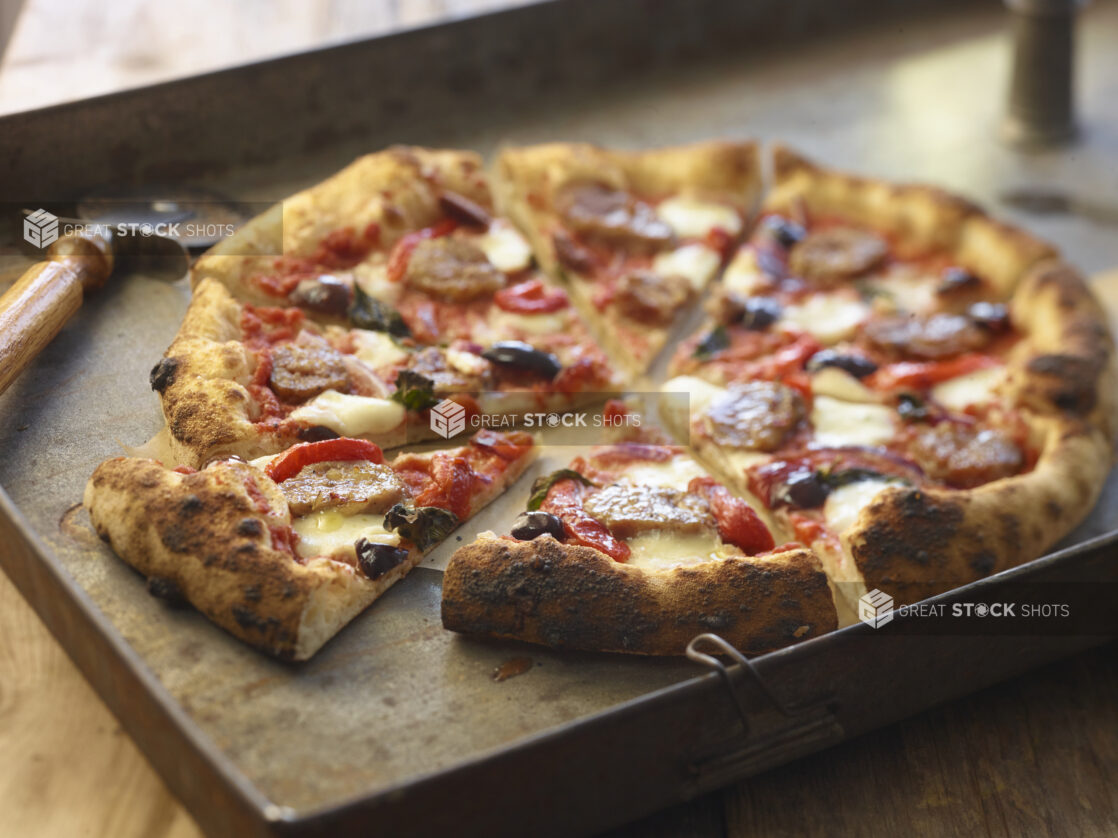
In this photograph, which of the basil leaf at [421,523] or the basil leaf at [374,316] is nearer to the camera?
the basil leaf at [421,523]

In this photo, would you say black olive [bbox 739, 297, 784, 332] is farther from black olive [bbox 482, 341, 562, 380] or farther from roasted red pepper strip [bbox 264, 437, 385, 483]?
roasted red pepper strip [bbox 264, 437, 385, 483]

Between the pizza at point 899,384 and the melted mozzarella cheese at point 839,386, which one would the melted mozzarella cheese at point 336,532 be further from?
the melted mozzarella cheese at point 839,386

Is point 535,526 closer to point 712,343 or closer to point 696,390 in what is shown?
point 696,390

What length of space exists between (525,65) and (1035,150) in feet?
9.91

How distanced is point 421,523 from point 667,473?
98 cm

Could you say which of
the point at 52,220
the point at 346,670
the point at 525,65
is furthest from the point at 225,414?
the point at 525,65

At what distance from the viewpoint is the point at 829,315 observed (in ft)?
17.4

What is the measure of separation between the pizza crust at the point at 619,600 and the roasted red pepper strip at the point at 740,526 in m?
0.33

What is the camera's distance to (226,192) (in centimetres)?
585

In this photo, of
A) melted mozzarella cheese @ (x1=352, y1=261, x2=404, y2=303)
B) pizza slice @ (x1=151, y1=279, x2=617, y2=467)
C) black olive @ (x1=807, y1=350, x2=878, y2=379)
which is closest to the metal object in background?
black olive @ (x1=807, y1=350, x2=878, y2=379)

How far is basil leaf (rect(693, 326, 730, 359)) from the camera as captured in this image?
5059 mm

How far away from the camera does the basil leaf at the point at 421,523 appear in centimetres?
372

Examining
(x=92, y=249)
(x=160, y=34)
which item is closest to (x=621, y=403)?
(x=92, y=249)

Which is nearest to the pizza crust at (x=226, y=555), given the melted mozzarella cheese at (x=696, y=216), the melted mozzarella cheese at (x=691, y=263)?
Answer: the melted mozzarella cheese at (x=691, y=263)
